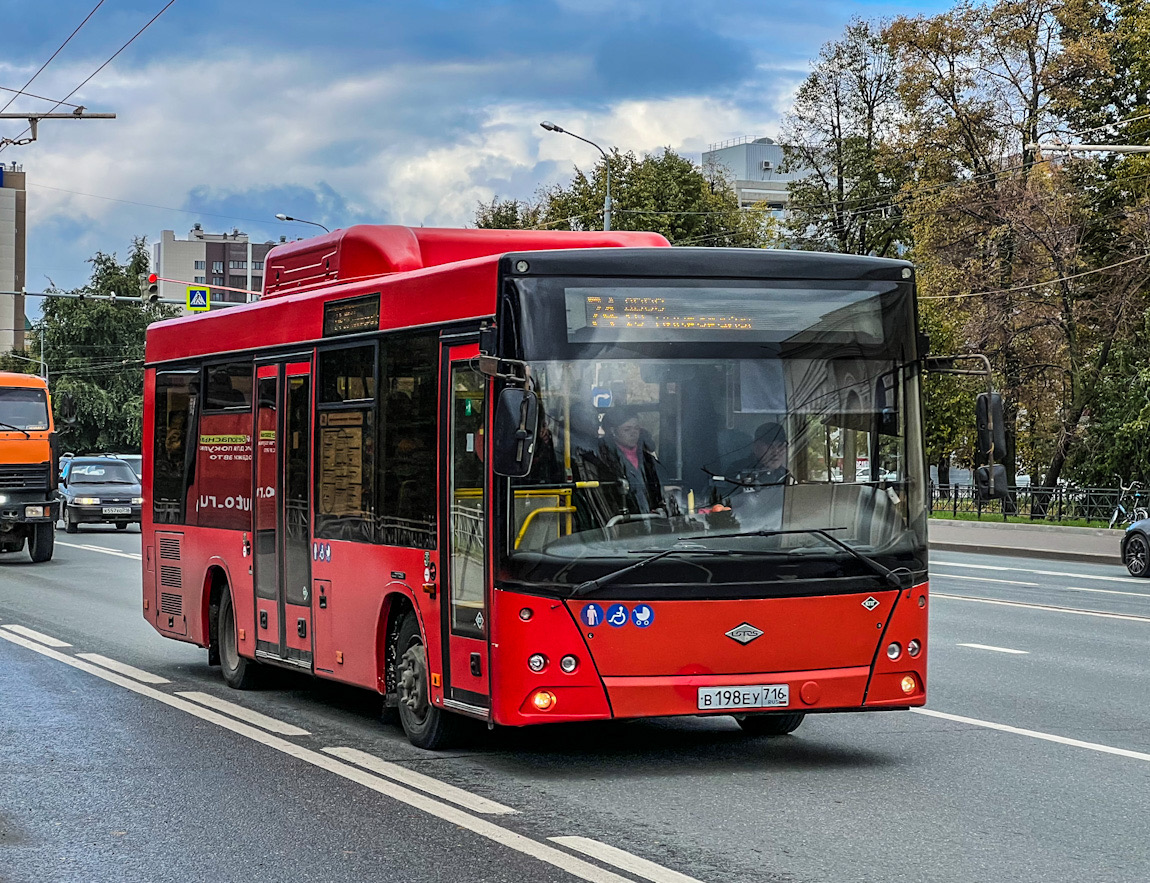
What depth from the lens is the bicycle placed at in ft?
119

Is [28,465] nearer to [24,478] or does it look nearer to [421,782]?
[24,478]

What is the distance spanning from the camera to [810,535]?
8.38 meters

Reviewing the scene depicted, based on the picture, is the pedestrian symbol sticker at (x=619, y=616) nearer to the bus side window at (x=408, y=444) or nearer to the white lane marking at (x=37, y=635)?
the bus side window at (x=408, y=444)

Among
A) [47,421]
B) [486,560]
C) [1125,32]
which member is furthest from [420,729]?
[1125,32]

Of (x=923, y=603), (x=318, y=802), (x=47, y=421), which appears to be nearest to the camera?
(x=318, y=802)

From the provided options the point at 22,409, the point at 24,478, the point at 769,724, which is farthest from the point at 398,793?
the point at 22,409

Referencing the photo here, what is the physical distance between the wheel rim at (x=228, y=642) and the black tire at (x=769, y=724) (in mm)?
3860

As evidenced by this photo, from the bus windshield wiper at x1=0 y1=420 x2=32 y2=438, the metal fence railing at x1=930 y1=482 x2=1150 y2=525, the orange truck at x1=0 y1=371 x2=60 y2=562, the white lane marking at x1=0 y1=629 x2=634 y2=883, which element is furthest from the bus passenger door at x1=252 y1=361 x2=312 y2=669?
the metal fence railing at x1=930 y1=482 x2=1150 y2=525

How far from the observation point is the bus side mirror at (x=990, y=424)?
875 centimetres

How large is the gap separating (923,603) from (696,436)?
5.03 feet

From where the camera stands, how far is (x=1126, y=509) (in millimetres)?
37250

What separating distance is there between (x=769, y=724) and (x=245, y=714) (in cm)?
323

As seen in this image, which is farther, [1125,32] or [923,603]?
[1125,32]

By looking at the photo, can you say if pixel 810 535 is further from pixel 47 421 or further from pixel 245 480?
pixel 47 421
